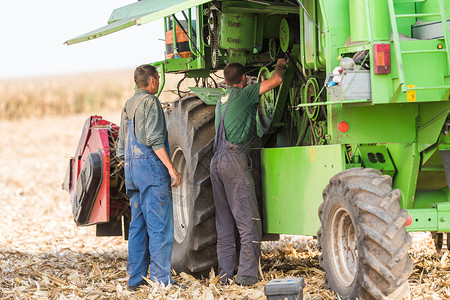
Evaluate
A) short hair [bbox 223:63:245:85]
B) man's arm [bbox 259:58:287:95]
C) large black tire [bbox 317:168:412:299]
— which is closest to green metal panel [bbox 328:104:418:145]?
large black tire [bbox 317:168:412:299]

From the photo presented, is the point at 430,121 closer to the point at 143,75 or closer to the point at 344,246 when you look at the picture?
the point at 344,246

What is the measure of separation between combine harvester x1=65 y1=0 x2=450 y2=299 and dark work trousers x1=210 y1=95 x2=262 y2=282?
0.75ft

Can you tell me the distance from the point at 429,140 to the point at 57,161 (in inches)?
654

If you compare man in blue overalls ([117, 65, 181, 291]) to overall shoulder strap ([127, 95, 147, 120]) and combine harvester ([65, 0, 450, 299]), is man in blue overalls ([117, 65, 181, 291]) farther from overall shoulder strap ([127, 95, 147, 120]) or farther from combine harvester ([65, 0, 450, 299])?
combine harvester ([65, 0, 450, 299])

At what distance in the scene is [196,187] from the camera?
770cm

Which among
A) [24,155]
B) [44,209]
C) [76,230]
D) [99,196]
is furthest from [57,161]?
[99,196]

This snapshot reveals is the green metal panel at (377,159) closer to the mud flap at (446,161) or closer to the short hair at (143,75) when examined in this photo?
the mud flap at (446,161)

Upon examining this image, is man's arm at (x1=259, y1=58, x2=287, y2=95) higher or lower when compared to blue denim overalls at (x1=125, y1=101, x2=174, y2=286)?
higher

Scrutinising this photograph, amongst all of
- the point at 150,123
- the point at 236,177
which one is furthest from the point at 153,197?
the point at 236,177

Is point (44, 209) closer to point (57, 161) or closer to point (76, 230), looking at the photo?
point (76, 230)

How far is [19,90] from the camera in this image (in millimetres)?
34625

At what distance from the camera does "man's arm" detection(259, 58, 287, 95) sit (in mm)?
7195

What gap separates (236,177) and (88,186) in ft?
6.98

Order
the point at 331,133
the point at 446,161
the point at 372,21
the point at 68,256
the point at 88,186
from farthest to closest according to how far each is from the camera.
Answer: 1. the point at 68,256
2. the point at 88,186
3. the point at 331,133
4. the point at 446,161
5. the point at 372,21
